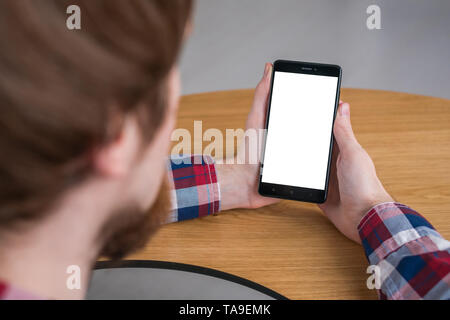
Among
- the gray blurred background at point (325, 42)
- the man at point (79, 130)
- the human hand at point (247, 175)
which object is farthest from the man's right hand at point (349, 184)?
the gray blurred background at point (325, 42)

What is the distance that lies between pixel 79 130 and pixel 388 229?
1.68 feet

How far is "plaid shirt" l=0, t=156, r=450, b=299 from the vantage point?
0.61 m

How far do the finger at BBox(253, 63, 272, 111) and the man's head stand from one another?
469 mm

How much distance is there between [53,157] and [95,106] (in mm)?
47

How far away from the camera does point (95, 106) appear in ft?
1.08

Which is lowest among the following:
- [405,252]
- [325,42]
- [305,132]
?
[405,252]

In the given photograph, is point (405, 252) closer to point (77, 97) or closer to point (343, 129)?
point (343, 129)

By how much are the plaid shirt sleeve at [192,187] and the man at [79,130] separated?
0.24m

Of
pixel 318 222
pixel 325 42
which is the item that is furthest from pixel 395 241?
pixel 325 42

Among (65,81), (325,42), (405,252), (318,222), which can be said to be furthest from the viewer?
(325,42)

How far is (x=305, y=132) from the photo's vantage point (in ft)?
2.58

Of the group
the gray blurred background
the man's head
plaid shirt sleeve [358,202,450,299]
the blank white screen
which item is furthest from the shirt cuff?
→ the gray blurred background

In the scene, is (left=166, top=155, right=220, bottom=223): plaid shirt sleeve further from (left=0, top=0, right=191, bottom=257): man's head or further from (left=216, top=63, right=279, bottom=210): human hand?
(left=0, top=0, right=191, bottom=257): man's head

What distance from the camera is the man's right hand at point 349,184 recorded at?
2.48ft
